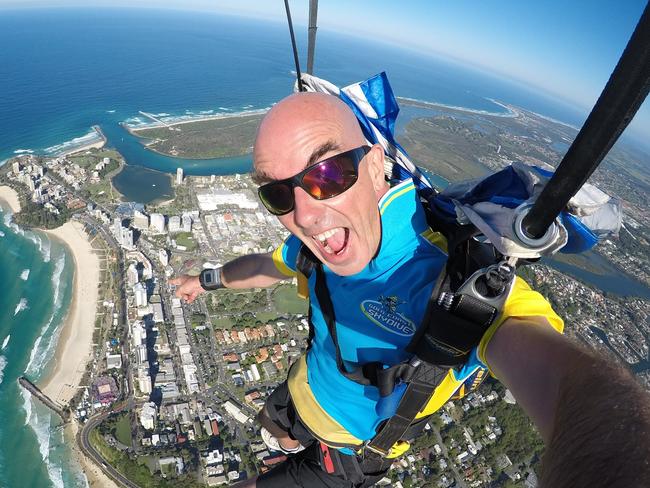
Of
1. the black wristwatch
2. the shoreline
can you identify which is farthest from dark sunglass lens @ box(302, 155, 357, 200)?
the shoreline

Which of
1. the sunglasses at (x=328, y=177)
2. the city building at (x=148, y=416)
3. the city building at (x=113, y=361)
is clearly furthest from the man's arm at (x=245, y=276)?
the city building at (x=113, y=361)

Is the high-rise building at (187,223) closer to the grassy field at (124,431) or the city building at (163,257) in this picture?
the city building at (163,257)

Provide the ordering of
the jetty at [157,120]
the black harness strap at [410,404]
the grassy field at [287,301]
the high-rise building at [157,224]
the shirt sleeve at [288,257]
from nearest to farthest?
the black harness strap at [410,404]
the shirt sleeve at [288,257]
the grassy field at [287,301]
the high-rise building at [157,224]
the jetty at [157,120]

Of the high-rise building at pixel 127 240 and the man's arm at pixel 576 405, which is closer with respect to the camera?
the man's arm at pixel 576 405

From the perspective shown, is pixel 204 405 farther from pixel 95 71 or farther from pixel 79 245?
pixel 95 71

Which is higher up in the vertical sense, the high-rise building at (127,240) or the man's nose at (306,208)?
the man's nose at (306,208)

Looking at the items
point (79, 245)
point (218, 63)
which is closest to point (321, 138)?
point (79, 245)
